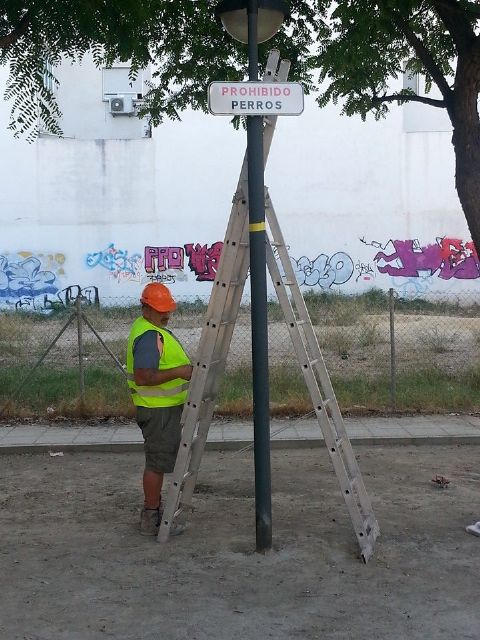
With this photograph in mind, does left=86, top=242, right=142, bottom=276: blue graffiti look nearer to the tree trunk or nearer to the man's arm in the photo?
the tree trunk

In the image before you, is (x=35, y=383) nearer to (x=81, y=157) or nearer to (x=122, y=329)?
(x=122, y=329)

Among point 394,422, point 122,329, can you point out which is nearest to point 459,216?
point 122,329

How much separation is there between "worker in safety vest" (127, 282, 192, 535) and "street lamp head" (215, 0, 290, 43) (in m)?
1.81

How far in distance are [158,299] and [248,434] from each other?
3.85 meters

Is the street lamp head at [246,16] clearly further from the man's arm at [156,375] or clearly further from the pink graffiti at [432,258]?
the pink graffiti at [432,258]

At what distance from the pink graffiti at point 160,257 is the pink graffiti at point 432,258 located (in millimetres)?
7382

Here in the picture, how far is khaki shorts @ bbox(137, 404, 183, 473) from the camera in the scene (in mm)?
5379

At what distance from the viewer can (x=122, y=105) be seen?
27.3 meters

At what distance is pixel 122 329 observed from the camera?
1731 cm

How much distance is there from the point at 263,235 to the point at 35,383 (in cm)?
687

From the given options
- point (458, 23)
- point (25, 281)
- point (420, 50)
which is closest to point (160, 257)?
point (25, 281)

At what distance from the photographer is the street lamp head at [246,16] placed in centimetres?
504

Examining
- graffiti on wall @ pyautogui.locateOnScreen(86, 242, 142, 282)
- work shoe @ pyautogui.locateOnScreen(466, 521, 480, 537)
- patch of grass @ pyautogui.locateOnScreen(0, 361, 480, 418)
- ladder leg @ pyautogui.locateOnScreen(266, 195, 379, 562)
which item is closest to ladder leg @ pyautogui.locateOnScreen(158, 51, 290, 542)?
ladder leg @ pyautogui.locateOnScreen(266, 195, 379, 562)

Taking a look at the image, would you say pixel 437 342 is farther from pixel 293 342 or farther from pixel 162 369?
pixel 162 369
